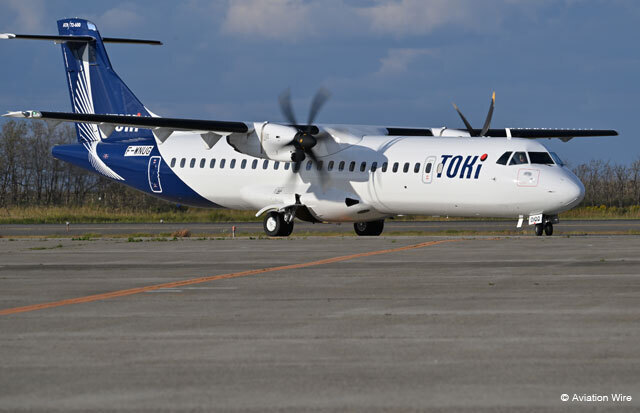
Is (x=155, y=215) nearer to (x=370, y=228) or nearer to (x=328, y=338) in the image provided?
(x=370, y=228)

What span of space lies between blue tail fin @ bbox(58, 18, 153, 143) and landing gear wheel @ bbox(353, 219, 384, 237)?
9872 mm

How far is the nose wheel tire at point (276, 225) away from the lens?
30.2 metres

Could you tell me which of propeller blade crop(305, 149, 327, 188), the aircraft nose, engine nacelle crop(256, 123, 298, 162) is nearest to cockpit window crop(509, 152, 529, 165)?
the aircraft nose

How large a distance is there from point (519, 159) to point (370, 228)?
6708 mm

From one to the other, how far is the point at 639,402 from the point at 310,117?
25449 mm

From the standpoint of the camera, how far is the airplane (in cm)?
2655

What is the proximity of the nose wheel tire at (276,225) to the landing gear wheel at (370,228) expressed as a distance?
2546mm

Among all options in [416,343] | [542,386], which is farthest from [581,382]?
[416,343]

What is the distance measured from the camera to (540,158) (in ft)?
86.6

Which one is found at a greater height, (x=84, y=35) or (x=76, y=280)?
(x=84, y=35)

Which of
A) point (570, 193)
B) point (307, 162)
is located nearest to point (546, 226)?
point (570, 193)

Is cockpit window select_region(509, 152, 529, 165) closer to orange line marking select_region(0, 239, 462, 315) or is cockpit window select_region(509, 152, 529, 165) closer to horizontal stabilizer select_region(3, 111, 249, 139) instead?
orange line marking select_region(0, 239, 462, 315)

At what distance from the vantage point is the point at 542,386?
6.44 meters

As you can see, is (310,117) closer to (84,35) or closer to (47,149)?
(84,35)
